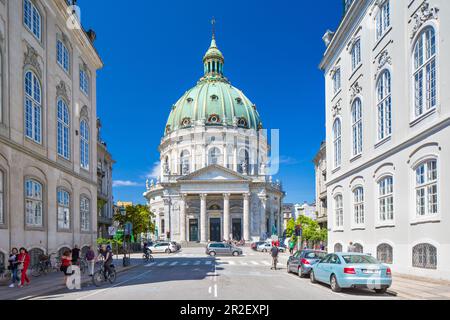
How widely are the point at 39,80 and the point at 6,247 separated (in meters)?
9.39

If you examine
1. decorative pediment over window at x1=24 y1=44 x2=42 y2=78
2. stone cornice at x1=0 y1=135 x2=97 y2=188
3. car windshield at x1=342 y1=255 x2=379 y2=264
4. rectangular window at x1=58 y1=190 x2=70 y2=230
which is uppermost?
decorative pediment over window at x1=24 y1=44 x2=42 y2=78

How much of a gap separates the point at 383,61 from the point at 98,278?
17.2m

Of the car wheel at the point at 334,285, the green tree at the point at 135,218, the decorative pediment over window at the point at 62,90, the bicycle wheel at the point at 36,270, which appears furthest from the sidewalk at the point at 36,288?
the green tree at the point at 135,218

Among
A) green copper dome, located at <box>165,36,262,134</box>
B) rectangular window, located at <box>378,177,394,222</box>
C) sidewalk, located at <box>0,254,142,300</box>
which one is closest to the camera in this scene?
sidewalk, located at <box>0,254,142,300</box>

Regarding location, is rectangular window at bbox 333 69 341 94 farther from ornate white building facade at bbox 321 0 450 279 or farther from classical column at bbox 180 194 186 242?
classical column at bbox 180 194 186 242

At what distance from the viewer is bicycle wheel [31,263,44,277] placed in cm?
2230

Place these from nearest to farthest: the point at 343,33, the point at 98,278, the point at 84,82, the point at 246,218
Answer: the point at 98,278
the point at 343,33
the point at 84,82
the point at 246,218

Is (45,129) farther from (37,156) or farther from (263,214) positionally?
(263,214)

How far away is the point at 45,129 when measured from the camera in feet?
83.6

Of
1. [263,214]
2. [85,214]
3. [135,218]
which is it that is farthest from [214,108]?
[85,214]

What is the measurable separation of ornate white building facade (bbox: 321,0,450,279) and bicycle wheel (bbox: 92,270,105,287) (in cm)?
1326

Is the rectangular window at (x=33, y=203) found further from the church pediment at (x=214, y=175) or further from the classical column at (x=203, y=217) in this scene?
the classical column at (x=203, y=217)

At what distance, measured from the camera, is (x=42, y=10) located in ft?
83.6

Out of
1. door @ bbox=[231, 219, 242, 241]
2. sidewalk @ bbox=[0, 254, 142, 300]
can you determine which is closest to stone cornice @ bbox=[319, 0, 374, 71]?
sidewalk @ bbox=[0, 254, 142, 300]
